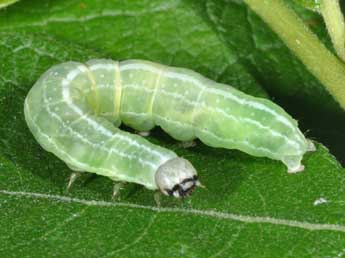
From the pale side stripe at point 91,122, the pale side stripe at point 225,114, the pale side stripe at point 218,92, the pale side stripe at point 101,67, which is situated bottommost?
the pale side stripe at point 91,122

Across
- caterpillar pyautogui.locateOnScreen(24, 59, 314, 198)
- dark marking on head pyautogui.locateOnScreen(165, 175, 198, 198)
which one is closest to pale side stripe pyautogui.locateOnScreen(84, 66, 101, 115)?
caterpillar pyautogui.locateOnScreen(24, 59, 314, 198)

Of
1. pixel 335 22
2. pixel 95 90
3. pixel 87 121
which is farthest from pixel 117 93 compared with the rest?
pixel 335 22

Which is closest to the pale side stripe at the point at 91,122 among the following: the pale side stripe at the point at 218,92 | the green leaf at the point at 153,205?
the green leaf at the point at 153,205

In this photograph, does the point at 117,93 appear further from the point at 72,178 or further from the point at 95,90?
the point at 72,178

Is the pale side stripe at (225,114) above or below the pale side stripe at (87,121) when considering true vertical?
above

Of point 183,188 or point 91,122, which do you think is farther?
point 91,122

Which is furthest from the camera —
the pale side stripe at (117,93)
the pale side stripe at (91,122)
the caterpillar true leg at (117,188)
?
the pale side stripe at (117,93)

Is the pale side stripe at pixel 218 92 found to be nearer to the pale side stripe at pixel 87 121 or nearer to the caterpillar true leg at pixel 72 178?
the pale side stripe at pixel 87 121
